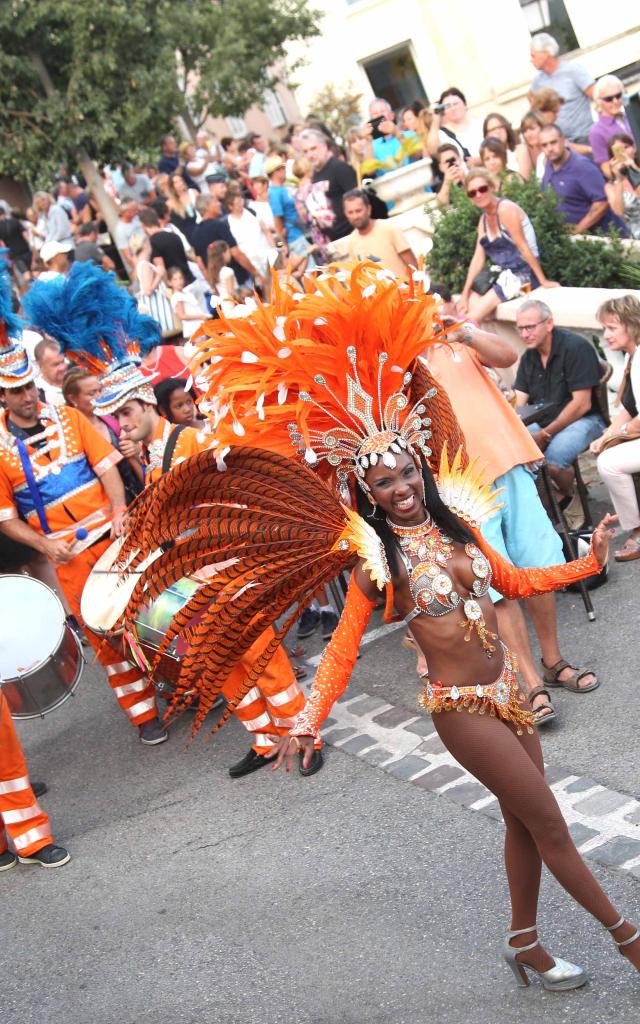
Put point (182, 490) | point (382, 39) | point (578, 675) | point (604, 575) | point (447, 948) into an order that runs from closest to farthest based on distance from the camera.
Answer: point (182, 490) → point (447, 948) → point (578, 675) → point (604, 575) → point (382, 39)

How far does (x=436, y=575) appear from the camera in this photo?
3.88m

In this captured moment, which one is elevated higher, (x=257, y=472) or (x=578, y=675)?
(x=257, y=472)

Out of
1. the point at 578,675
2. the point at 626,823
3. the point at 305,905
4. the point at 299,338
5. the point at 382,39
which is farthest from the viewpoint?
the point at 382,39

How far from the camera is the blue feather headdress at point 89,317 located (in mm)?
7766

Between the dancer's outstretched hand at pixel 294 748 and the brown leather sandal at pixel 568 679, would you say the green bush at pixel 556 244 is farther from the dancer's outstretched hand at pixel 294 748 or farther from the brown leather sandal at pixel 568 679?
the dancer's outstretched hand at pixel 294 748

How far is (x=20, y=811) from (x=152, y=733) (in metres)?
1.30

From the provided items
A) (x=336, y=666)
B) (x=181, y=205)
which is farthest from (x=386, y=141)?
(x=336, y=666)

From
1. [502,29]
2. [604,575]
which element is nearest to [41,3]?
[502,29]

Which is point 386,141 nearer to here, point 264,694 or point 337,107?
point 264,694

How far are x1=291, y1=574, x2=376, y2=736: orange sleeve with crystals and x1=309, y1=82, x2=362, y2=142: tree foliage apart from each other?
24.6m

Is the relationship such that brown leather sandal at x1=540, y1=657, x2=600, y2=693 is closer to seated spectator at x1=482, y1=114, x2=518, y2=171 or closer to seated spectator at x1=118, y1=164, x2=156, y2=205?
seated spectator at x1=482, y1=114, x2=518, y2=171

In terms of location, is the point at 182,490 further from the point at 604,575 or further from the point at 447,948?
the point at 604,575

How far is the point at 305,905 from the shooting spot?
4.92 m

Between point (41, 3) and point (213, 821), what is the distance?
18.7m
